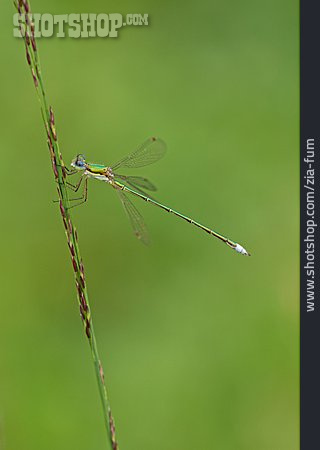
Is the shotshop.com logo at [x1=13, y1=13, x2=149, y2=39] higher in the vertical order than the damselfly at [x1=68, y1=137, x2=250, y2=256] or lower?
higher

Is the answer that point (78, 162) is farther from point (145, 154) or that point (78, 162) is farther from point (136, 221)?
point (145, 154)

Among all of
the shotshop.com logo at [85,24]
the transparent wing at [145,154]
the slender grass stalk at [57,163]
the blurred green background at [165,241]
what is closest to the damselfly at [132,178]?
the transparent wing at [145,154]

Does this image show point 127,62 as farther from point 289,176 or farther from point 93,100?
point 289,176
